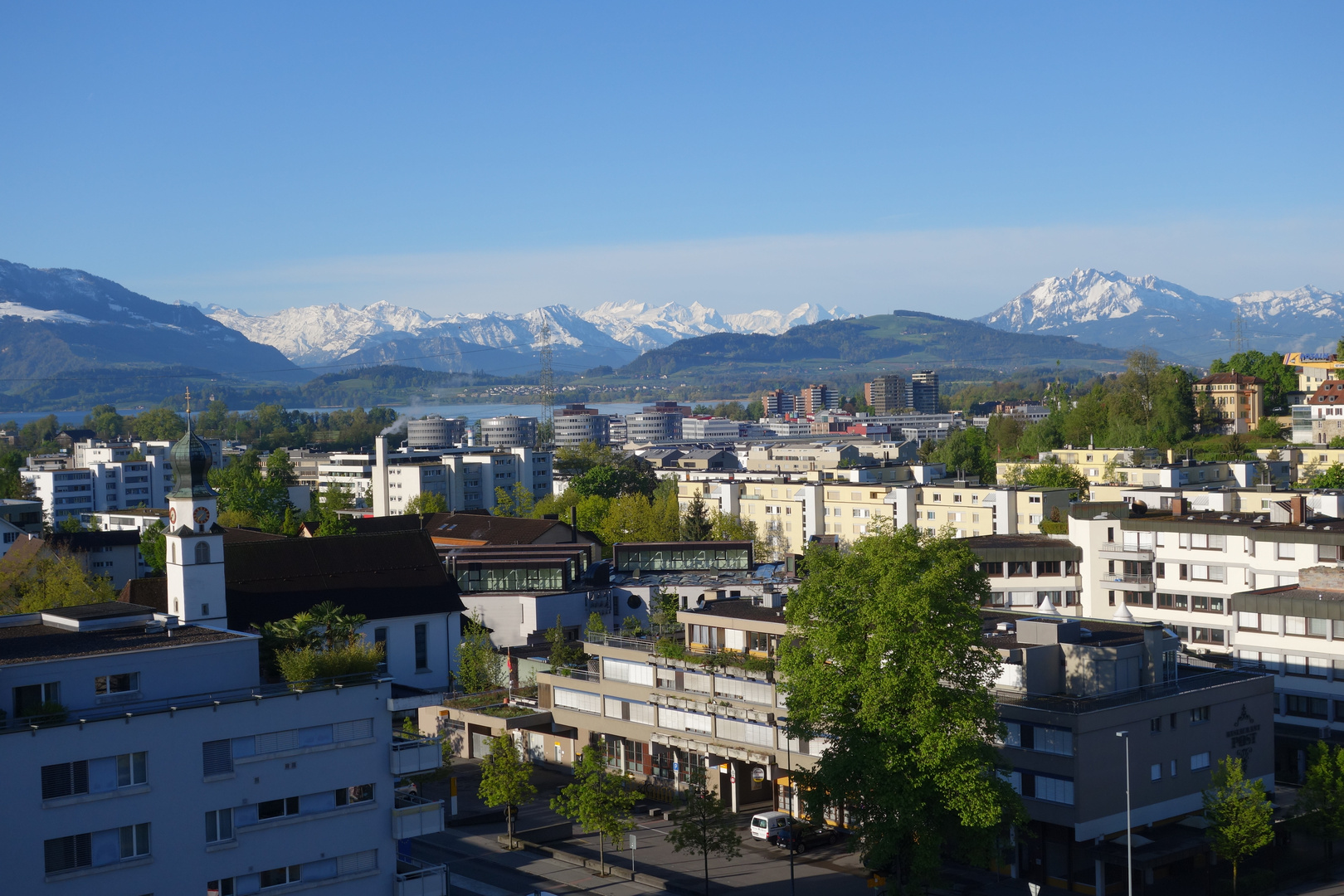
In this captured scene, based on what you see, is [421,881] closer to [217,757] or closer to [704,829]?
[217,757]

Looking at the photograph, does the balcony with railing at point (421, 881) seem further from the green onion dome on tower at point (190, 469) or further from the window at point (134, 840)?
the green onion dome on tower at point (190, 469)

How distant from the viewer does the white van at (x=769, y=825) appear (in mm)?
40812

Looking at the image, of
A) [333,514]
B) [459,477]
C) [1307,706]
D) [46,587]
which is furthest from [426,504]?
[1307,706]

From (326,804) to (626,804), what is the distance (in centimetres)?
1336

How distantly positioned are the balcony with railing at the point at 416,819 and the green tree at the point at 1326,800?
2481cm

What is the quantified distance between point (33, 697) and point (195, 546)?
2847 cm

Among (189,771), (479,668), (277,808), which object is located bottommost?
(479,668)

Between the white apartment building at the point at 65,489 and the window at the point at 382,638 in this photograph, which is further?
the white apartment building at the point at 65,489

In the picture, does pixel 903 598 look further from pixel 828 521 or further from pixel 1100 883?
pixel 828 521

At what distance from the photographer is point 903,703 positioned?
31.8 m

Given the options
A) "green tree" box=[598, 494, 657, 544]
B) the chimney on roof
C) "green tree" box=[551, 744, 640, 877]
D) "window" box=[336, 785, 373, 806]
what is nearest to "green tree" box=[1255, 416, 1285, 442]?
"green tree" box=[598, 494, 657, 544]

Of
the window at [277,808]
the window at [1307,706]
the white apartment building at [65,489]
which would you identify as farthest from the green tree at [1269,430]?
the white apartment building at [65,489]

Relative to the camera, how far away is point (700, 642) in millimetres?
48031

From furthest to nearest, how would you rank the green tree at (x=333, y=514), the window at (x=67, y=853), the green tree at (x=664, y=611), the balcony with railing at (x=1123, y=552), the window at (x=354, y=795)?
the green tree at (x=333, y=514), the balcony with railing at (x=1123, y=552), the green tree at (x=664, y=611), the window at (x=354, y=795), the window at (x=67, y=853)
